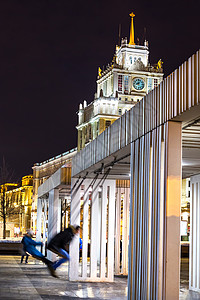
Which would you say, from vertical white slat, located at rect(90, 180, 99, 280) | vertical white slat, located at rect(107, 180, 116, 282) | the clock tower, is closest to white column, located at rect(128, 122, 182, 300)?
vertical white slat, located at rect(107, 180, 116, 282)

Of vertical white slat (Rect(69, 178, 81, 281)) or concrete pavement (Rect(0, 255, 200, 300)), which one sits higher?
vertical white slat (Rect(69, 178, 81, 281))

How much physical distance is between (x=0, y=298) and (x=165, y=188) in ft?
22.4

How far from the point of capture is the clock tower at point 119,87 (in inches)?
3559

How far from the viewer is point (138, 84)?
94438 millimetres

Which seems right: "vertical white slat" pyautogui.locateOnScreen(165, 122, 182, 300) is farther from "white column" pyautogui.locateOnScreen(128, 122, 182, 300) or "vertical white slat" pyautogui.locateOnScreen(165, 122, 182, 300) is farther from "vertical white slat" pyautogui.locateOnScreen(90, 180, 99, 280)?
"vertical white slat" pyautogui.locateOnScreen(90, 180, 99, 280)

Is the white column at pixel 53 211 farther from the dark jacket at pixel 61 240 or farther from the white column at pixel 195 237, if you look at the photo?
the dark jacket at pixel 61 240

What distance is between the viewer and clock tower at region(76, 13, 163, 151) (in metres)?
90.4

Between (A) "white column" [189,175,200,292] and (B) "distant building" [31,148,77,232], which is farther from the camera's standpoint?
(B) "distant building" [31,148,77,232]

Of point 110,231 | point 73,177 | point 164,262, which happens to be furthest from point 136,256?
point 73,177

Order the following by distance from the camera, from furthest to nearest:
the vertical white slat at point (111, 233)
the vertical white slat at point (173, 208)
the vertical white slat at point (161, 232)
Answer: the vertical white slat at point (111, 233) < the vertical white slat at point (161, 232) < the vertical white slat at point (173, 208)

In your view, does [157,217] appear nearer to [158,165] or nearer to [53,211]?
[158,165]

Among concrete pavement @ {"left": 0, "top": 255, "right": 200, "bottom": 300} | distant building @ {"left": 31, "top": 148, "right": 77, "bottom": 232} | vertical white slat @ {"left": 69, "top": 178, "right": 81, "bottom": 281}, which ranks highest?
distant building @ {"left": 31, "top": 148, "right": 77, "bottom": 232}

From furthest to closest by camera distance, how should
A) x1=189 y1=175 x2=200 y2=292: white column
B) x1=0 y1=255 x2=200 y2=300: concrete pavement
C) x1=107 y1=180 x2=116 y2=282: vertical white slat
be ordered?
1. x1=107 y1=180 x2=116 y2=282: vertical white slat
2. x1=189 y1=175 x2=200 y2=292: white column
3. x1=0 y1=255 x2=200 y2=300: concrete pavement

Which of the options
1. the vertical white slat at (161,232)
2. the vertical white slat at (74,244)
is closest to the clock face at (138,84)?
the vertical white slat at (74,244)
